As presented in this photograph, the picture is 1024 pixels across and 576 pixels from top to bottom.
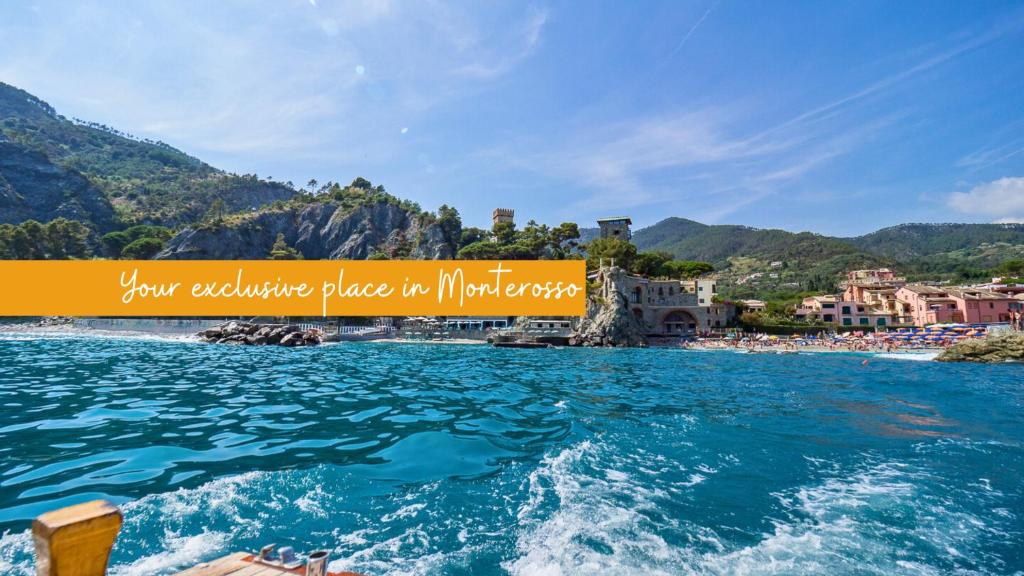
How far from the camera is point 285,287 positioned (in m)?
32.3

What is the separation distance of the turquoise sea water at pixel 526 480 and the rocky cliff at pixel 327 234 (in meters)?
66.7

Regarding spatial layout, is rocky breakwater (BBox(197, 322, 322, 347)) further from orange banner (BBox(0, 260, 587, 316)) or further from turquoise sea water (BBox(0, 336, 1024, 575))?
turquoise sea water (BBox(0, 336, 1024, 575))

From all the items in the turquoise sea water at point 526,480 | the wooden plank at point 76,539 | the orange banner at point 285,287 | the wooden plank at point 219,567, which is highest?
the orange banner at point 285,287

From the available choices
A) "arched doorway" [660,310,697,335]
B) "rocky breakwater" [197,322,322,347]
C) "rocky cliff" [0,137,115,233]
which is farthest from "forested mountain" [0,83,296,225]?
"arched doorway" [660,310,697,335]

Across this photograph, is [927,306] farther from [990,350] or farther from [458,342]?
[458,342]

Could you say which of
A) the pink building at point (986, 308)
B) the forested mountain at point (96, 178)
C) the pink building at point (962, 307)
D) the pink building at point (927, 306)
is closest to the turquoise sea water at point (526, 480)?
the pink building at point (927, 306)

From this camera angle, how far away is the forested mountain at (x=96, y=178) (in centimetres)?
9362

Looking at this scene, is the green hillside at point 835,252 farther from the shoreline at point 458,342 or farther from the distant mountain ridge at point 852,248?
the shoreline at point 458,342

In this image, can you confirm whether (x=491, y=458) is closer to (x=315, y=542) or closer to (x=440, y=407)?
(x=315, y=542)

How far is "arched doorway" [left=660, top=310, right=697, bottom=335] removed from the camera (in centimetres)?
5716

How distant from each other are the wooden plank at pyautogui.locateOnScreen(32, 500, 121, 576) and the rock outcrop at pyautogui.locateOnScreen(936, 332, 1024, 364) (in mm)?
41493

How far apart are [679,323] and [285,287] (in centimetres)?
4593

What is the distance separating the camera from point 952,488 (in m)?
5.86

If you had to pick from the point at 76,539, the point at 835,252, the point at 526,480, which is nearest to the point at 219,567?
the point at 76,539
